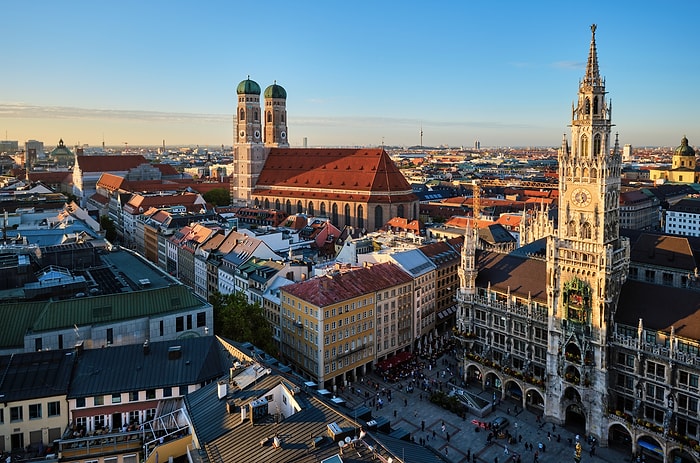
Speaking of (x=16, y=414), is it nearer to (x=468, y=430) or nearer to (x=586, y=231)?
(x=468, y=430)

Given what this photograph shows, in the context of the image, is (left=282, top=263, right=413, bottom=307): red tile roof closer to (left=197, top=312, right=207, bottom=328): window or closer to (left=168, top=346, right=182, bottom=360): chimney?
(left=197, top=312, right=207, bottom=328): window

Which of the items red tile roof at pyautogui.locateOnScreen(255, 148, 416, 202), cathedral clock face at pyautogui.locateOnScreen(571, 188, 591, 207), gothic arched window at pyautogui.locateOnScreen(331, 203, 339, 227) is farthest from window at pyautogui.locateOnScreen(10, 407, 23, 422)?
gothic arched window at pyautogui.locateOnScreen(331, 203, 339, 227)

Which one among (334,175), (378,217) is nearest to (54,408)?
(378,217)

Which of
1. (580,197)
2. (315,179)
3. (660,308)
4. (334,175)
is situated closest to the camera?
(660,308)

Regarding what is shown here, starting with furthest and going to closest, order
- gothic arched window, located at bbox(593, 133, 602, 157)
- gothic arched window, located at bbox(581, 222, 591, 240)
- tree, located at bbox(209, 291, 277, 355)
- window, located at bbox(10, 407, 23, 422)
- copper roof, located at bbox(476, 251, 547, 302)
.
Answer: copper roof, located at bbox(476, 251, 547, 302)
tree, located at bbox(209, 291, 277, 355)
gothic arched window, located at bbox(593, 133, 602, 157)
gothic arched window, located at bbox(581, 222, 591, 240)
window, located at bbox(10, 407, 23, 422)

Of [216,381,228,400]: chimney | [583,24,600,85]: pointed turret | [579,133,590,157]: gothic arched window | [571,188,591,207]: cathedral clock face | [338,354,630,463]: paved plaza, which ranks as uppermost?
[583,24,600,85]: pointed turret

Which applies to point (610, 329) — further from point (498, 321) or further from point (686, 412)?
point (498, 321)

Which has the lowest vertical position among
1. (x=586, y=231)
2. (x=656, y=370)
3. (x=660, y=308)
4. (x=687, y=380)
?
(x=687, y=380)
